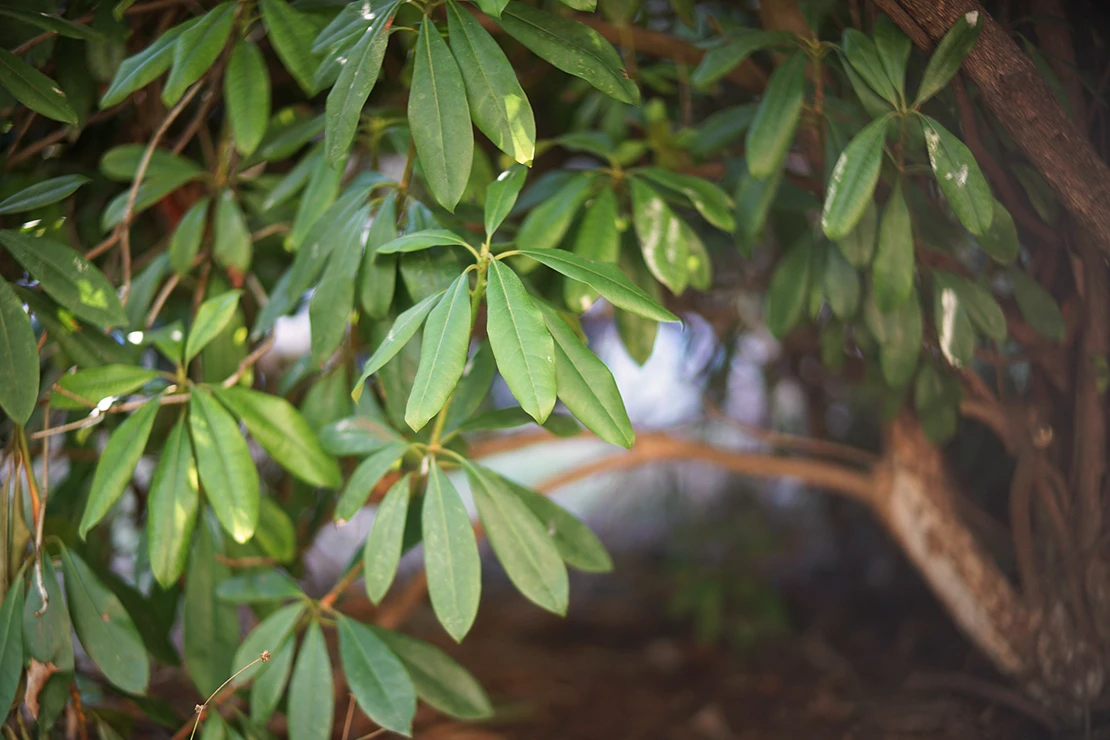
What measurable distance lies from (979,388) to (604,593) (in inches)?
57.2

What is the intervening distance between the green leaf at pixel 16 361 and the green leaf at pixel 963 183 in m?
1.02

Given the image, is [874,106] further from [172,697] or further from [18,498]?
[172,697]

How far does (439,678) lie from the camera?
42.3 inches

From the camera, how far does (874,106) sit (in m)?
0.95

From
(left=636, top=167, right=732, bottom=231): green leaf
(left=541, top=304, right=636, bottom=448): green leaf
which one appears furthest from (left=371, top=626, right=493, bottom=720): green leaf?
(left=636, top=167, right=732, bottom=231): green leaf

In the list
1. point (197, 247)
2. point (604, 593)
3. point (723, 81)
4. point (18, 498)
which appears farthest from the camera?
point (604, 593)

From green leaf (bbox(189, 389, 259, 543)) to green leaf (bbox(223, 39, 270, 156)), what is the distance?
1.06ft

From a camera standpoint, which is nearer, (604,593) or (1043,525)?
(1043,525)

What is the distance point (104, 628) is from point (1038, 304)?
4.32 feet

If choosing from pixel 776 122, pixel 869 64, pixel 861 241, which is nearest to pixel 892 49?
pixel 869 64

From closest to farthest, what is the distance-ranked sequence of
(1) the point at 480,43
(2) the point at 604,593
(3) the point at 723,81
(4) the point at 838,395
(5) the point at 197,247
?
(1) the point at 480,43, (5) the point at 197,247, (3) the point at 723,81, (4) the point at 838,395, (2) the point at 604,593

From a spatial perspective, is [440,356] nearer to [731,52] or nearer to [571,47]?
[571,47]

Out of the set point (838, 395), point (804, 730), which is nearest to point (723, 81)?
point (838, 395)

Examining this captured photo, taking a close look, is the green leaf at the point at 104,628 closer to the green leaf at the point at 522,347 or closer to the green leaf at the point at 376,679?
the green leaf at the point at 376,679
